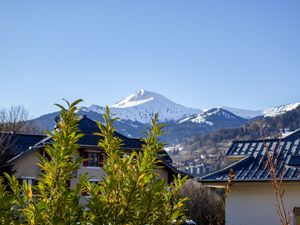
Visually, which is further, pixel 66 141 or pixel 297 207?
pixel 297 207

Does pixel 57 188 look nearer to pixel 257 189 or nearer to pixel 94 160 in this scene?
pixel 257 189

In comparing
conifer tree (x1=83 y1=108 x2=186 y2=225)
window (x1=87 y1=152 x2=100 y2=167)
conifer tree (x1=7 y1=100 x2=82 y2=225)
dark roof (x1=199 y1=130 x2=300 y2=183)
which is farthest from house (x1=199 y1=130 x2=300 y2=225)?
window (x1=87 y1=152 x2=100 y2=167)

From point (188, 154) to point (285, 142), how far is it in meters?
142

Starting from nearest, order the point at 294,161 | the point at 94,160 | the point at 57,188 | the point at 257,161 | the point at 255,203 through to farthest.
Answer: the point at 57,188, the point at 294,161, the point at 255,203, the point at 257,161, the point at 94,160

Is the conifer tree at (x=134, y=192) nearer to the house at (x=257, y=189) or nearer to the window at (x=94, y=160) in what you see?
the house at (x=257, y=189)

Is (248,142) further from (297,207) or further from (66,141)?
(66,141)

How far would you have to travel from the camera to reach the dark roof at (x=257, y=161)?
45.1 feet

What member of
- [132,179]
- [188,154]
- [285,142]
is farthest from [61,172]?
[188,154]

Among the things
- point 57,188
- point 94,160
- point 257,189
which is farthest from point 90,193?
point 94,160

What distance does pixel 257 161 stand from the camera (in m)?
14.9

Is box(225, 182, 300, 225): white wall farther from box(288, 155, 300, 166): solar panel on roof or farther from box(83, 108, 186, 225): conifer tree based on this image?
box(83, 108, 186, 225): conifer tree

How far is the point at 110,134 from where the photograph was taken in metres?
3.37

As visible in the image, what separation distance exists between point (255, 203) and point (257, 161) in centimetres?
136

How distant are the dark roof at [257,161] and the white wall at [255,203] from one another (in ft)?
0.97
